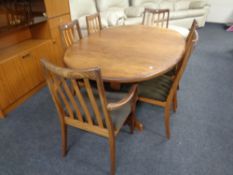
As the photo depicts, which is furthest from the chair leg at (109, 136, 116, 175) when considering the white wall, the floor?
the white wall

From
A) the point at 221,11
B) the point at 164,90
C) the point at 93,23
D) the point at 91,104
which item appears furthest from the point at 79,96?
the point at 221,11

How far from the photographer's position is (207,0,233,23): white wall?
4667 mm

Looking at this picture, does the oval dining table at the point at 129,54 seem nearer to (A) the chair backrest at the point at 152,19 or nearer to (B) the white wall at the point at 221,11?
(A) the chair backrest at the point at 152,19

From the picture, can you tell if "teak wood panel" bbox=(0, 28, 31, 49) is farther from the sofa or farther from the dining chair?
the dining chair

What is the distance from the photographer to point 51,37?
2424 millimetres

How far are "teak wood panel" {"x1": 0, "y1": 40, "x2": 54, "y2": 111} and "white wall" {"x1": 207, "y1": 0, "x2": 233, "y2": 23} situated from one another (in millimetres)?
4673

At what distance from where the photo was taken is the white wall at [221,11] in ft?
15.3

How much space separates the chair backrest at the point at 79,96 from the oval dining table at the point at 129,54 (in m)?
0.22

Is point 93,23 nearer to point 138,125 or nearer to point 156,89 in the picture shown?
point 156,89

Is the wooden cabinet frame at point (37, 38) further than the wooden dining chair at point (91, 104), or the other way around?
the wooden cabinet frame at point (37, 38)

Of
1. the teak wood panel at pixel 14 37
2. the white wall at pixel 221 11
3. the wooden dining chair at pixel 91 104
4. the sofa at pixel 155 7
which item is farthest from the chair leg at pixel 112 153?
the white wall at pixel 221 11

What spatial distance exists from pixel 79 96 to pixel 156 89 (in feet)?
2.43

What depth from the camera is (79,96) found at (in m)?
1.02

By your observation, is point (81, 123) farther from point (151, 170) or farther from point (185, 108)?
point (185, 108)
